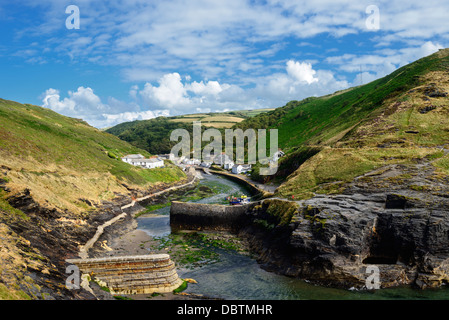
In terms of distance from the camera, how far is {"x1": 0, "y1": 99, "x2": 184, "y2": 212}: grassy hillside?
45.2 m

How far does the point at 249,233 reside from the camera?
42875 mm

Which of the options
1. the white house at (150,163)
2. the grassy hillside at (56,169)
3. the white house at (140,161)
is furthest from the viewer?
the white house at (150,163)

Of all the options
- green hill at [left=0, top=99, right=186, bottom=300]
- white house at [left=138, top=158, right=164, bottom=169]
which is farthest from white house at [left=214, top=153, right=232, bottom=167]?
green hill at [left=0, top=99, right=186, bottom=300]

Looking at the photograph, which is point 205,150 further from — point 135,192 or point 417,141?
point 417,141

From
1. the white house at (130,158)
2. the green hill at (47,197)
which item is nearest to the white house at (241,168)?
the green hill at (47,197)

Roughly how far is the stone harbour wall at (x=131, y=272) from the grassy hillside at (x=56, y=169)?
19.6m

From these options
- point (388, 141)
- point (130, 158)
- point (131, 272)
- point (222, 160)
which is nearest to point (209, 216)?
point (131, 272)

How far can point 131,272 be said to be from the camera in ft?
86.4

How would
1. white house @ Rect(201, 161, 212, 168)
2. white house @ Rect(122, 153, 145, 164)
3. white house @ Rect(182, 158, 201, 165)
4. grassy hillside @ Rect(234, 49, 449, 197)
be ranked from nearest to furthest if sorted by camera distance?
grassy hillside @ Rect(234, 49, 449, 197), white house @ Rect(122, 153, 145, 164), white house @ Rect(201, 161, 212, 168), white house @ Rect(182, 158, 201, 165)

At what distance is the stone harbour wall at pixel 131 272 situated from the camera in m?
25.7

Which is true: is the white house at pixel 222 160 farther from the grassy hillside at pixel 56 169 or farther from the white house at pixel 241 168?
the grassy hillside at pixel 56 169

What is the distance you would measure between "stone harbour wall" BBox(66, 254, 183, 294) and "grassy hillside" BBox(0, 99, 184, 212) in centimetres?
1957

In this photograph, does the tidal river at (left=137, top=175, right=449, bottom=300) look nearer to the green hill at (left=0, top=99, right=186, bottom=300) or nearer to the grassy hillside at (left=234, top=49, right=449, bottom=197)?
the green hill at (left=0, top=99, right=186, bottom=300)
